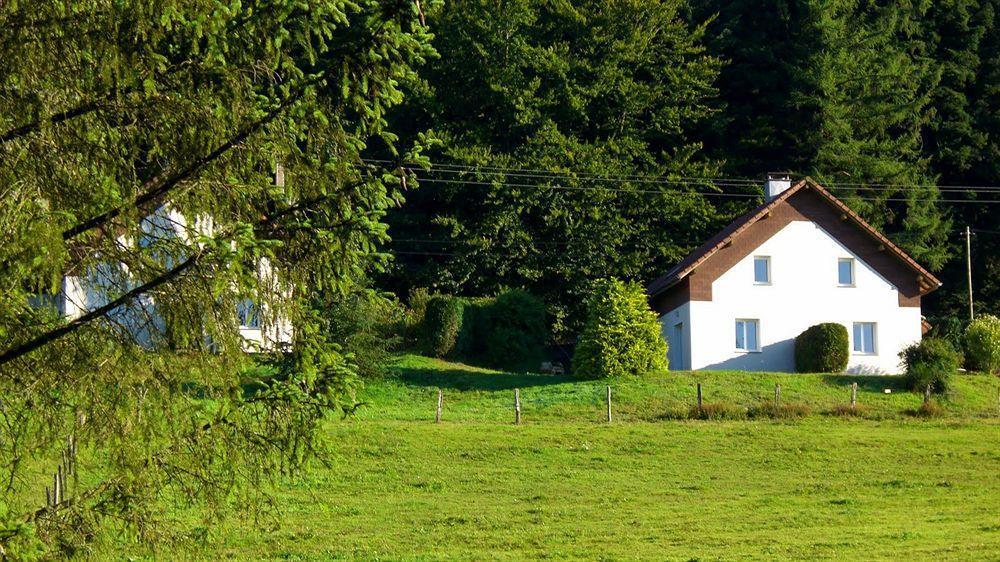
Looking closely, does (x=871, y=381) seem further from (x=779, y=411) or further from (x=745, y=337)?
(x=779, y=411)

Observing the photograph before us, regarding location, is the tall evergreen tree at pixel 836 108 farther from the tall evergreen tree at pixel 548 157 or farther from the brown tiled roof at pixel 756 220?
the brown tiled roof at pixel 756 220

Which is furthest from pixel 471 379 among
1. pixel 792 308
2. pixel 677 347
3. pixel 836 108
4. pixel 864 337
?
pixel 836 108

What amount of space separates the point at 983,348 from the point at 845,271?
5163 millimetres

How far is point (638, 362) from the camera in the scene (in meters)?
38.4

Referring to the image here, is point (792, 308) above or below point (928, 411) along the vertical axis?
above

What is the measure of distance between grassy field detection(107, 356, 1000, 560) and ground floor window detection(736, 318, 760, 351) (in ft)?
12.8

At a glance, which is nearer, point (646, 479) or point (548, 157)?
point (646, 479)

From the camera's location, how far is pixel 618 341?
38.4m

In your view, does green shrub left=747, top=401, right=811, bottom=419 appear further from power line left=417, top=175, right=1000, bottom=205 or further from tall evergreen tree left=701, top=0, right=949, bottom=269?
tall evergreen tree left=701, top=0, right=949, bottom=269

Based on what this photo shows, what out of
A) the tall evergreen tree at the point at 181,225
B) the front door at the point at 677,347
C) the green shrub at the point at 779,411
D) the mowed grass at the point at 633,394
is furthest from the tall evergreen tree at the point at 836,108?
the tall evergreen tree at the point at 181,225

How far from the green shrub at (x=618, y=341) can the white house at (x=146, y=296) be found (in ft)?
95.1

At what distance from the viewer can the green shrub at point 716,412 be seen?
33875 millimetres

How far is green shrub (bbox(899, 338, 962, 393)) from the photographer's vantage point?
38031mm

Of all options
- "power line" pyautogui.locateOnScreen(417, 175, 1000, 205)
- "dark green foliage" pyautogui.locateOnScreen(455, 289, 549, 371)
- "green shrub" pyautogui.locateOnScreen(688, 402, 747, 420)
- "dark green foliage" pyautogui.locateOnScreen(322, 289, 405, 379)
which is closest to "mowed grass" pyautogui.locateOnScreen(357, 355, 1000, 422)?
"green shrub" pyautogui.locateOnScreen(688, 402, 747, 420)
